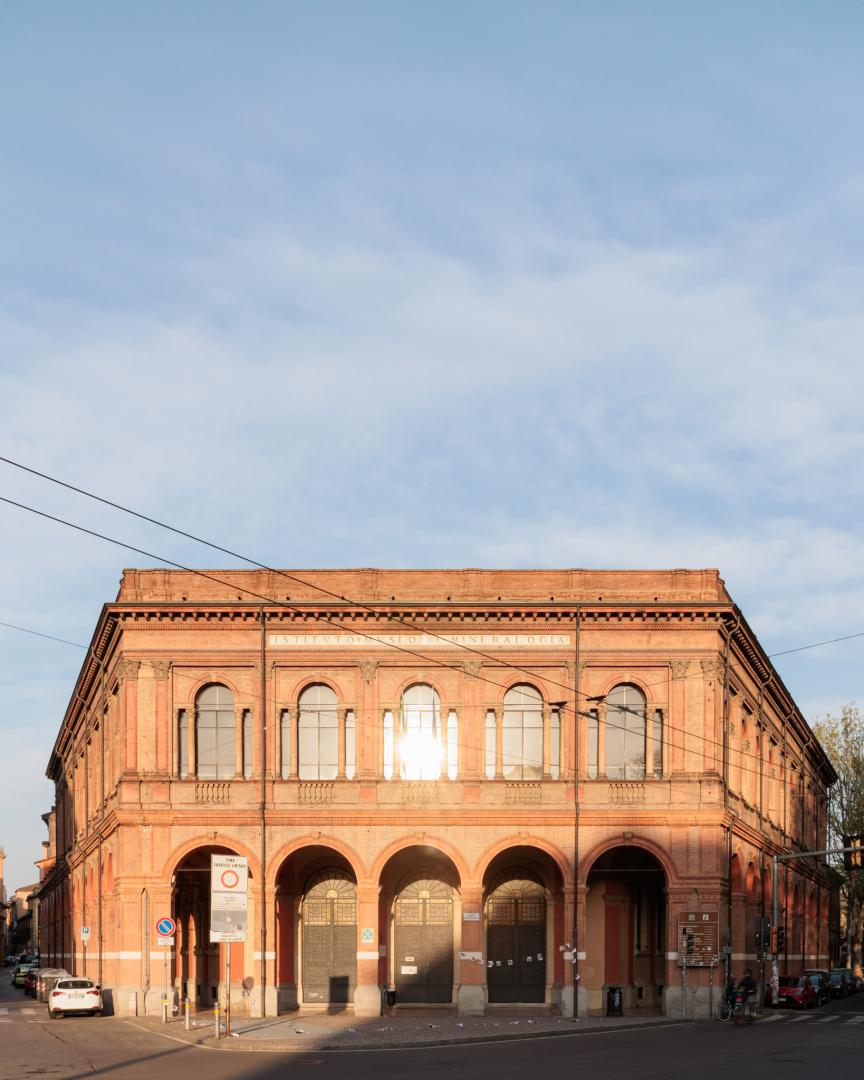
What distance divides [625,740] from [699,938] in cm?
659

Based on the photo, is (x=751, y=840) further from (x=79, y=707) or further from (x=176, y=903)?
(x=79, y=707)

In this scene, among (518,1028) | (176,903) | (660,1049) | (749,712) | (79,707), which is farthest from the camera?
(79,707)

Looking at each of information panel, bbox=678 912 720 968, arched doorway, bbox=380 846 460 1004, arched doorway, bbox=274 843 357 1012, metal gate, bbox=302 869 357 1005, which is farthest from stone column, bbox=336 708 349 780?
information panel, bbox=678 912 720 968

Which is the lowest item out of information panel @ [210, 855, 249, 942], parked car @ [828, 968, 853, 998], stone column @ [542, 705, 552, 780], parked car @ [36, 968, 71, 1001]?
parked car @ [828, 968, 853, 998]

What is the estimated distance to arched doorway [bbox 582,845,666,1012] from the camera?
170 feet

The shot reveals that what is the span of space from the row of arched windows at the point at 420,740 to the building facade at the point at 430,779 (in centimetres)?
7

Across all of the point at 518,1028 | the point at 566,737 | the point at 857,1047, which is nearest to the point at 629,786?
the point at 566,737

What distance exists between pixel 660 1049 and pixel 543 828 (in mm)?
13976

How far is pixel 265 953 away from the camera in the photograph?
1934 inches

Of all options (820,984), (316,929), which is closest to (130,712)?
(316,929)

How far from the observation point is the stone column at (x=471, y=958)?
48.8 meters

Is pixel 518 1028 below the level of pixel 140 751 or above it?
below

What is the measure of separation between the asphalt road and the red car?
13.2 metres

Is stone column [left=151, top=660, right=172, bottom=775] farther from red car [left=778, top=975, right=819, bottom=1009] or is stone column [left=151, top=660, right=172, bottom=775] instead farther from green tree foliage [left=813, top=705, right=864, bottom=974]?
green tree foliage [left=813, top=705, right=864, bottom=974]
